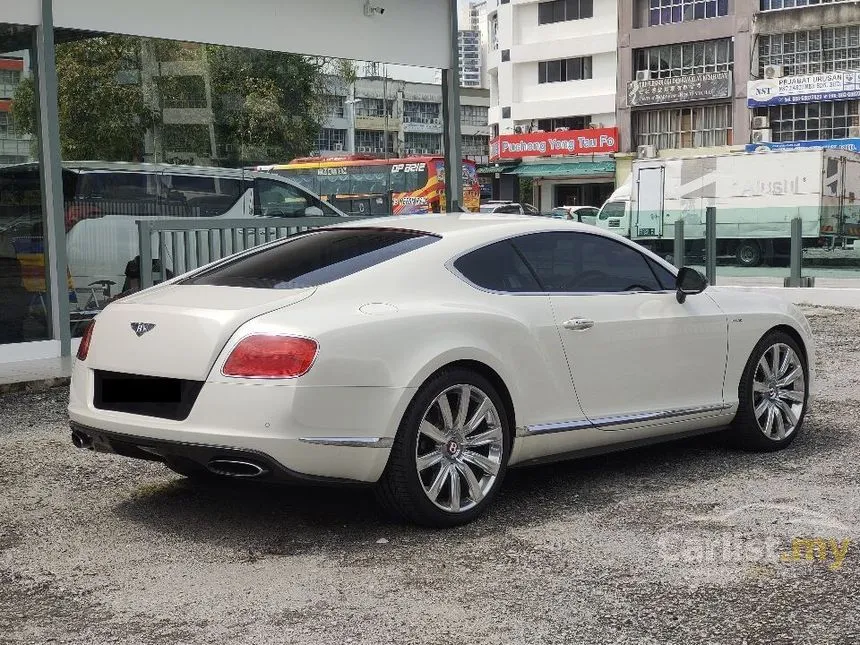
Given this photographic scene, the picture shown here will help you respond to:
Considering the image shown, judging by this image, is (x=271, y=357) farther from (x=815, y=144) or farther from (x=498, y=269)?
(x=815, y=144)

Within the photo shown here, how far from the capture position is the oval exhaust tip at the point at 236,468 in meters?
4.76

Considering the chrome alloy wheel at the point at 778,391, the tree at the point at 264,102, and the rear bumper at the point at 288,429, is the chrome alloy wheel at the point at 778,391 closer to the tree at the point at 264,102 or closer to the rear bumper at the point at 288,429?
the rear bumper at the point at 288,429

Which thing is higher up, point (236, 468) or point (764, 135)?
point (764, 135)

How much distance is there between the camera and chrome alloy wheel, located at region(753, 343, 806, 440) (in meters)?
6.91

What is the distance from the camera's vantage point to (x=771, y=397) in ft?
22.9

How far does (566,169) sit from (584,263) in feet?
170

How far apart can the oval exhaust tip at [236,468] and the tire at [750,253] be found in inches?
579

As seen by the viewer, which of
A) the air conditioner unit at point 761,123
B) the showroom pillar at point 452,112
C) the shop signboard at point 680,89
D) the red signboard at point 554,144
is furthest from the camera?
the red signboard at point 554,144

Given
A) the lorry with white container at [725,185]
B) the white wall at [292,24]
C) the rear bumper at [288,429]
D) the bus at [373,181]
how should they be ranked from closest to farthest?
the rear bumper at [288,429]
the white wall at [292,24]
the bus at [373,181]
the lorry with white container at [725,185]

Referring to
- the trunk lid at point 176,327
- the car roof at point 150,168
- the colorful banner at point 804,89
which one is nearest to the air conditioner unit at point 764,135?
the colorful banner at point 804,89

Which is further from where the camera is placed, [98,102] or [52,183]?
[98,102]

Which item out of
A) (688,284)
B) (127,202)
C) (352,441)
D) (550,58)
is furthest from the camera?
(550,58)

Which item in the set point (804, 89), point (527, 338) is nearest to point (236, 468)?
point (527, 338)

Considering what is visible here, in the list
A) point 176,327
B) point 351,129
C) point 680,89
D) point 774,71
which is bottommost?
point 176,327
